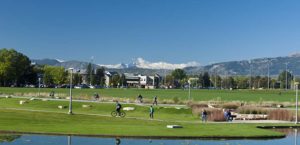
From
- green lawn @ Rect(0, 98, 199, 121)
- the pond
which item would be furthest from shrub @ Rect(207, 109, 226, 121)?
the pond

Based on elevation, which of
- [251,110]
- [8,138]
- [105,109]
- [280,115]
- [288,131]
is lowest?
[288,131]

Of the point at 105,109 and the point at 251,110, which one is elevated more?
the point at 251,110

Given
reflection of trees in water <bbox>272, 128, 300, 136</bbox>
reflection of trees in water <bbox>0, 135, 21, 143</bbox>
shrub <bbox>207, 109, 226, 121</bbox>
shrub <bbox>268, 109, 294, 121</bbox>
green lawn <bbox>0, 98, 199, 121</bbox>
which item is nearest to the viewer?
reflection of trees in water <bbox>0, 135, 21, 143</bbox>

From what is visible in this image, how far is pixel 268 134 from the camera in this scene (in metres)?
47.4

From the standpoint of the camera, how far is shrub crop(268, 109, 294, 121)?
6912 cm

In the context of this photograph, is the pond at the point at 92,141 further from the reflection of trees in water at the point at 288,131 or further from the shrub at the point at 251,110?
the shrub at the point at 251,110

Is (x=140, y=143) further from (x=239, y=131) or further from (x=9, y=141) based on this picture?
(x=239, y=131)

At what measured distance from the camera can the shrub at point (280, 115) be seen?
69.1 metres

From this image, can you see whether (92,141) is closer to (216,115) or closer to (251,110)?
(216,115)

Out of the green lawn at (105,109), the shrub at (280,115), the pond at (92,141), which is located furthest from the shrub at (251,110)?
the pond at (92,141)

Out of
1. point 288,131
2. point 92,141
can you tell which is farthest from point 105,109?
point 92,141

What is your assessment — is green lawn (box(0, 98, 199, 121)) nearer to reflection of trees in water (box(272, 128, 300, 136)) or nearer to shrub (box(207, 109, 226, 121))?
shrub (box(207, 109, 226, 121))

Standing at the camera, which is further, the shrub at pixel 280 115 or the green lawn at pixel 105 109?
the green lawn at pixel 105 109

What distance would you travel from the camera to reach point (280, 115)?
70.1 metres
